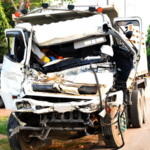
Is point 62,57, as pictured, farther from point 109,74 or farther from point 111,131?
point 111,131

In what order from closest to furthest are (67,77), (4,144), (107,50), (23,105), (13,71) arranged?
1. (23,105)
2. (67,77)
3. (13,71)
4. (107,50)
5. (4,144)

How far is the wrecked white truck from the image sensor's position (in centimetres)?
481

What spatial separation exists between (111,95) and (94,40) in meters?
1.39

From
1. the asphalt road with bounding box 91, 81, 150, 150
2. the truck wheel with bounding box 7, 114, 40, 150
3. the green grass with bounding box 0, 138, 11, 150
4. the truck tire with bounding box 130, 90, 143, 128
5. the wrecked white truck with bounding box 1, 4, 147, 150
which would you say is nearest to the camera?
the wrecked white truck with bounding box 1, 4, 147, 150

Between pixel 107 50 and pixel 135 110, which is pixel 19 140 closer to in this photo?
pixel 107 50

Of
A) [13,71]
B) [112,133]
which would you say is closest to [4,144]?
[13,71]

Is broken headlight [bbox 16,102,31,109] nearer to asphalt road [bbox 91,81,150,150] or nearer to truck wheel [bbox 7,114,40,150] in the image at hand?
truck wheel [bbox 7,114,40,150]

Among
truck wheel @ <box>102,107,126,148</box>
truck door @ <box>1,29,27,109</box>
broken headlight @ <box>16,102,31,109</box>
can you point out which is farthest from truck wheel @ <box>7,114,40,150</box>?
truck wheel @ <box>102,107,126,148</box>

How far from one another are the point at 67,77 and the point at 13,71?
3.49 ft

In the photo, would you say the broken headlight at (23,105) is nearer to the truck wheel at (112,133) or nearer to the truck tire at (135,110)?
the truck wheel at (112,133)

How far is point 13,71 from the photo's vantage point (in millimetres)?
5344

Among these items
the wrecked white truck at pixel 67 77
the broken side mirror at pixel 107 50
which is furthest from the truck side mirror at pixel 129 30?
the broken side mirror at pixel 107 50

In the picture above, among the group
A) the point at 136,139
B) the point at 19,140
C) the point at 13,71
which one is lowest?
the point at 136,139

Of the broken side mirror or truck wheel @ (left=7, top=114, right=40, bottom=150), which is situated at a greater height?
the broken side mirror
